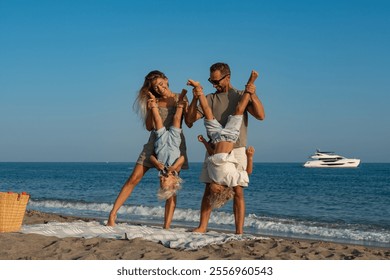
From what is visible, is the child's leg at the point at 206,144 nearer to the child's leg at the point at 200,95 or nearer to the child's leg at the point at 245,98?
the child's leg at the point at 200,95

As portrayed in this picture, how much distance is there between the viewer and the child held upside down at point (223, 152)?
5.75m

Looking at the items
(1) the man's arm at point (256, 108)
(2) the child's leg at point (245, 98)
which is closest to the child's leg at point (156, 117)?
(2) the child's leg at point (245, 98)

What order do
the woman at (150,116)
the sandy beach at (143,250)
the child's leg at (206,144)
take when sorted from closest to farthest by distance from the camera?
the sandy beach at (143,250)
the child's leg at (206,144)
the woman at (150,116)

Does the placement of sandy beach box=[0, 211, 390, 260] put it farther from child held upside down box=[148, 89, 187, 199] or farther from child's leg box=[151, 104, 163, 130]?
child's leg box=[151, 104, 163, 130]

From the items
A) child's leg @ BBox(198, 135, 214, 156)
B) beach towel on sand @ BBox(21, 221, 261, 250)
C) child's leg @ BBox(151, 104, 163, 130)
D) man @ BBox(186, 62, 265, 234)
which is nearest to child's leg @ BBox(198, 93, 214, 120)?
man @ BBox(186, 62, 265, 234)

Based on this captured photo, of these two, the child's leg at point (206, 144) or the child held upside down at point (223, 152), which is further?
the child's leg at point (206, 144)

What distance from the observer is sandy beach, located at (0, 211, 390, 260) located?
15.8ft

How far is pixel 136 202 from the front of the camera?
18516mm

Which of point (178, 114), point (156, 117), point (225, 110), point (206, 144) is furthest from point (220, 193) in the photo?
point (156, 117)

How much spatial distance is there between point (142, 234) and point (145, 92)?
1.79m

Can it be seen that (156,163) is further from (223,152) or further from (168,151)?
(223,152)

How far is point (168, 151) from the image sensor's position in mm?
6164

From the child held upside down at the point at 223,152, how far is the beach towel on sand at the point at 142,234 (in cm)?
48

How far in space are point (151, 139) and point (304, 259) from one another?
251 cm
